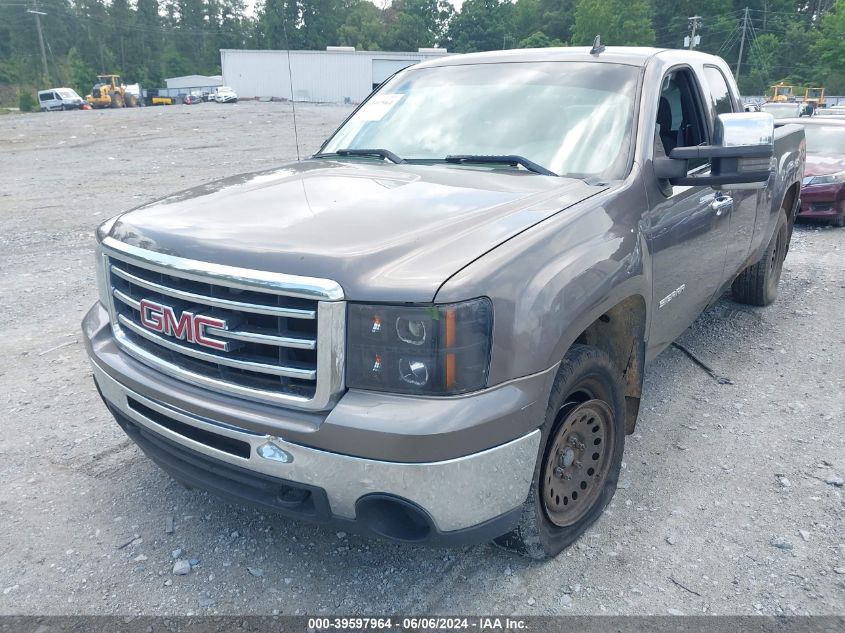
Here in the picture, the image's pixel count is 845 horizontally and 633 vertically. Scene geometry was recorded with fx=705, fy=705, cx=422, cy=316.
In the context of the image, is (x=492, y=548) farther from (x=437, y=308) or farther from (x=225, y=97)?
(x=225, y=97)

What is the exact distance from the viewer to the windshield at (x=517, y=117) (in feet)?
10.5

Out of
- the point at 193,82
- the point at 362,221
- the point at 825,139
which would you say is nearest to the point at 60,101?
the point at 193,82

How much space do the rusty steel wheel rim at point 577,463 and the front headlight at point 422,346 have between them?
0.62 metres

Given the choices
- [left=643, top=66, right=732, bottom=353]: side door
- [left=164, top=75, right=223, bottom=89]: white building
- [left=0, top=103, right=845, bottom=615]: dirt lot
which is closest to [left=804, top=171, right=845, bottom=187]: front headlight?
[left=0, top=103, right=845, bottom=615]: dirt lot

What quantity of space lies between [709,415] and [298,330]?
2801 mm

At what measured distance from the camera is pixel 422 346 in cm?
207

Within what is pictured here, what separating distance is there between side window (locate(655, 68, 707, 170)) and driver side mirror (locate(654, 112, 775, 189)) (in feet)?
1.39

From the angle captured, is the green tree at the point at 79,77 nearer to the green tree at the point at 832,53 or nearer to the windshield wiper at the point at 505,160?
the green tree at the point at 832,53

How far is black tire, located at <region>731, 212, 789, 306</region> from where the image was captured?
5.61 metres

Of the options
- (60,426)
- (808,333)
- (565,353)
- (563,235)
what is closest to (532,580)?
(565,353)

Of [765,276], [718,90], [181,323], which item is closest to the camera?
[181,323]

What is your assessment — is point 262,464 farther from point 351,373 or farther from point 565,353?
point 565,353

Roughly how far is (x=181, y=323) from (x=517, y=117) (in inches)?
75.2

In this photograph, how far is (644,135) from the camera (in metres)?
3.19
